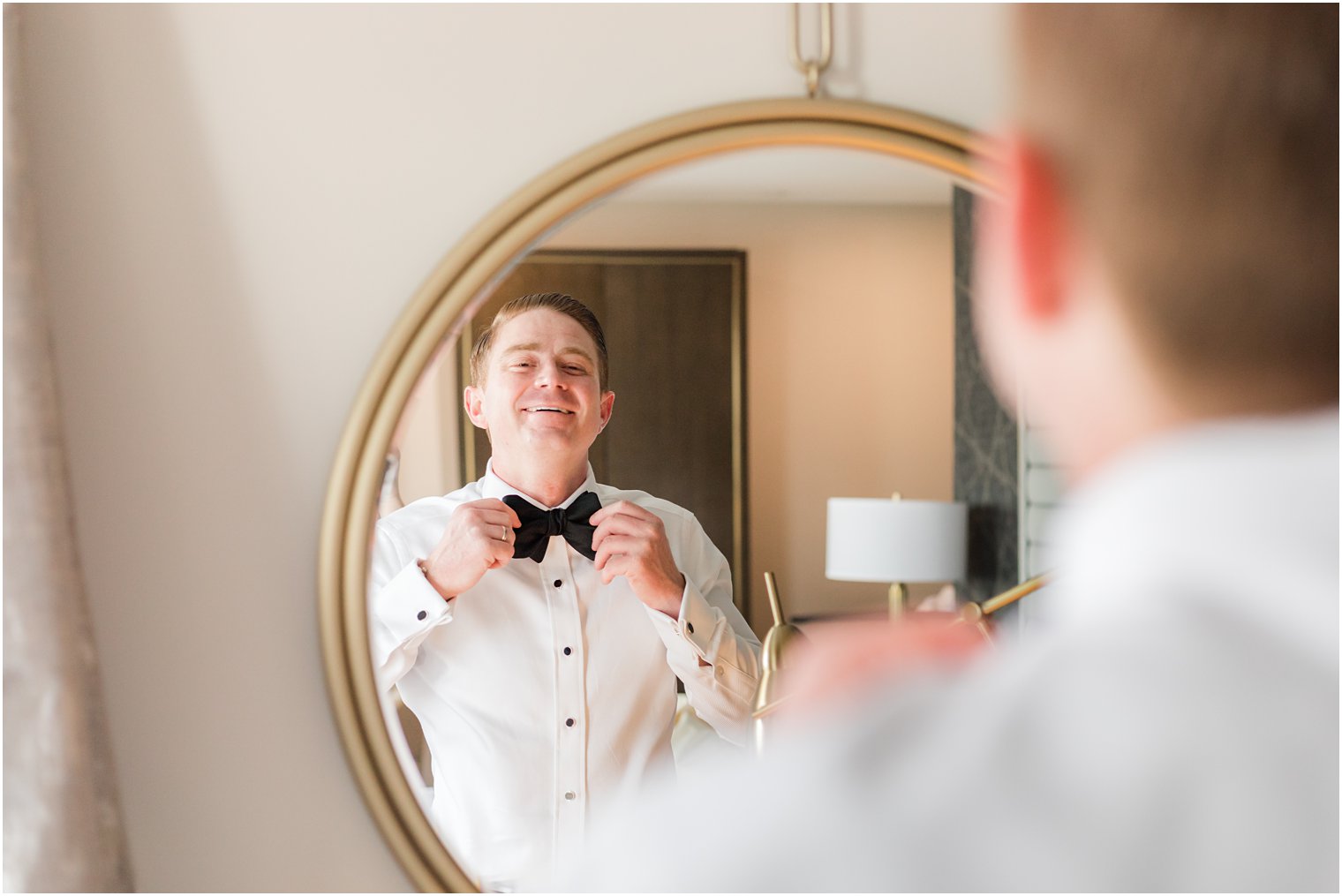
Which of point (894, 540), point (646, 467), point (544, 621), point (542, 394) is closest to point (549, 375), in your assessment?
point (542, 394)

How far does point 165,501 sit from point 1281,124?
966 millimetres

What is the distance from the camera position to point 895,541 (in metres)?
1.00

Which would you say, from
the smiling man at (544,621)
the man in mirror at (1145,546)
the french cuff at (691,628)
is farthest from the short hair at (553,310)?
the man in mirror at (1145,546)

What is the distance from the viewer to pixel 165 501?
39.2 inches

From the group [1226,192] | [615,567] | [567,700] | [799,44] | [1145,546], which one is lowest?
[567,700]

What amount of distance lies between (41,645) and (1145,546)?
931mm

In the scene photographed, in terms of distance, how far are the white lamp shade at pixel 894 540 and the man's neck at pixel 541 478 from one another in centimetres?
25

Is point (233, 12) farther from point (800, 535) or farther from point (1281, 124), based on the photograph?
point (1281, 124)

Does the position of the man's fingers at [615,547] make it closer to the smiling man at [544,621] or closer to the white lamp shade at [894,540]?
the smiling man at [544,621]

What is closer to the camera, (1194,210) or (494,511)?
(1194,210)

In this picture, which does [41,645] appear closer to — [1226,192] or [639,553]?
[639,553]

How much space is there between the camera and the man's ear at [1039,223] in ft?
1.05


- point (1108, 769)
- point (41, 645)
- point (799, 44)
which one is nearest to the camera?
point (1108, 769)

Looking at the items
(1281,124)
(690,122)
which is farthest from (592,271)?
(1281,124)
